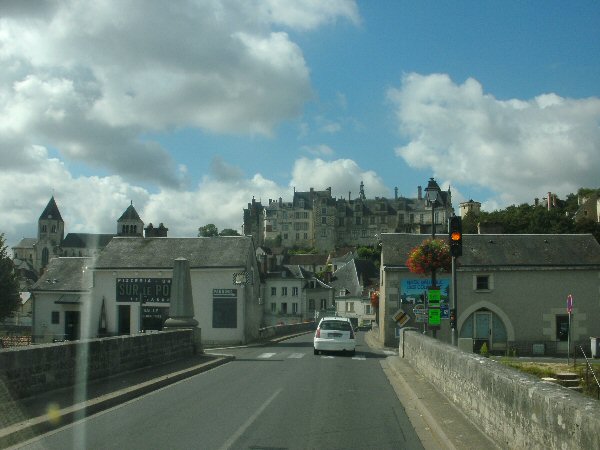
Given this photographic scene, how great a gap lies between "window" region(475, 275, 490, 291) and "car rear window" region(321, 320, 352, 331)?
12.6 meters

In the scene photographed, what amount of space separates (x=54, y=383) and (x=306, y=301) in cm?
8898

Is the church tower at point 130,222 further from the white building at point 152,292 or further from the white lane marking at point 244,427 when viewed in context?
the white lane marking at point 244,427

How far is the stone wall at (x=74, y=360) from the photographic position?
1148 cm

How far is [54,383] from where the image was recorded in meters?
13.0

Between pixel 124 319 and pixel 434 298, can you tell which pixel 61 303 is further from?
pixel 434 298

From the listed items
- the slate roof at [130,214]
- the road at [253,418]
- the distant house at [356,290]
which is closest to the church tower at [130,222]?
the slate roof at [130,214]

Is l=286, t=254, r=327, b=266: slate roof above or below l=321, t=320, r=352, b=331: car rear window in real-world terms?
above

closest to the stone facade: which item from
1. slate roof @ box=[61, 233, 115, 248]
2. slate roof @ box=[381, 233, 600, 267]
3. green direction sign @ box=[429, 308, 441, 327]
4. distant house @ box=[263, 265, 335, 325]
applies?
slate roof @ box=[61, 233, 115, 248]

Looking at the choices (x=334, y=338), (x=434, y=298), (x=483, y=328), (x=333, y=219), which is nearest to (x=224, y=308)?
(x=334, y=338)

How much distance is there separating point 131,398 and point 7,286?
53027mm

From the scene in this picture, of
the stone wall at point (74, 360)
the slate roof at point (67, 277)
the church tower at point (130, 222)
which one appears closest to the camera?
the stone wall at point (74, 360)

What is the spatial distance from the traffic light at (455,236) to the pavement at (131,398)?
349 centimetres

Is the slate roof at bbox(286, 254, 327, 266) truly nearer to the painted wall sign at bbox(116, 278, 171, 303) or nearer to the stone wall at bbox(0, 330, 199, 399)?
the painted wall sign at bbox(116, 278, 171, 303)

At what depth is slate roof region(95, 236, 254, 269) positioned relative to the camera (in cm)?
4369
